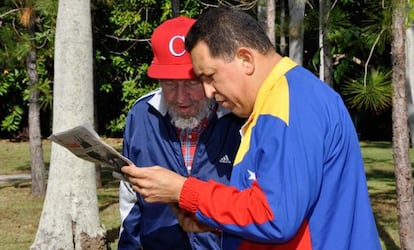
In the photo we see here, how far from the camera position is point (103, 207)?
11.5 metres

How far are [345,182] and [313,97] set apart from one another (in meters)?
0.28

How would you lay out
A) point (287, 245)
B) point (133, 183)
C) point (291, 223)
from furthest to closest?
point (133, 183) → point (287, 245) → point (291, 223)

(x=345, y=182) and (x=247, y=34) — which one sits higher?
(x=247, y=34)

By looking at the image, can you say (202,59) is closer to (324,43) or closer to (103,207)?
(324,43)

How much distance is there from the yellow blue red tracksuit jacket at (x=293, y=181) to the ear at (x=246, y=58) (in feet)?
0.21

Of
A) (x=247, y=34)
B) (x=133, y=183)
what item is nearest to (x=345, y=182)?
(x=247, y=34)

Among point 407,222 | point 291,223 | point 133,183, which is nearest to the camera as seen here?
point 291,223

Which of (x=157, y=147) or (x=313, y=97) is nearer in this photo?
(x=313, y=97)

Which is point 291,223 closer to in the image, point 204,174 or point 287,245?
point 287,245

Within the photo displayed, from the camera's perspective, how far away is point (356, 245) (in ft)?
8.70

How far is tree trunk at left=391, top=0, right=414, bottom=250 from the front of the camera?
606 cm

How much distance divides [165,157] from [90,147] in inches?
21.2

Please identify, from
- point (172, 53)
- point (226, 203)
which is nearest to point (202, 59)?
point (226, 203)

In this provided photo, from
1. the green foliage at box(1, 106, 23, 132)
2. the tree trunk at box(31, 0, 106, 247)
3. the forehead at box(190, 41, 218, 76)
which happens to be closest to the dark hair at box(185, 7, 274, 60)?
the forehead at box(190, 41, 218, 76)
